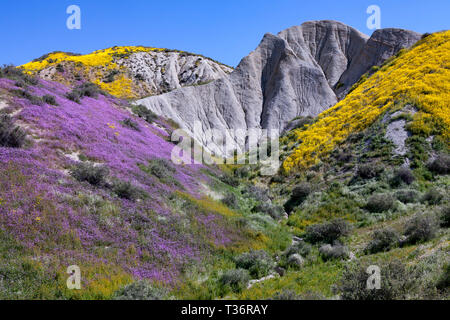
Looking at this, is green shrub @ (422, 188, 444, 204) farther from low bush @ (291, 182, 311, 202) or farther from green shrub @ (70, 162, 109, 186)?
green shrub @ (70, 162, 109, 186)

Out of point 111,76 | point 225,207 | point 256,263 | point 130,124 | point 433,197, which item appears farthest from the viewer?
point 111,76

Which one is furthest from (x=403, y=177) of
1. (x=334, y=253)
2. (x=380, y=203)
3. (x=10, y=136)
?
(x=10, y=136)

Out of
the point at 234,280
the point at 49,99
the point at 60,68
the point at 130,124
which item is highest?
the point at 60,68

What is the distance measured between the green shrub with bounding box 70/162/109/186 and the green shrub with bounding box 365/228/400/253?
11815 mm

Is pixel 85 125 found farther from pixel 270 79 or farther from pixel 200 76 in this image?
pixel 200 76

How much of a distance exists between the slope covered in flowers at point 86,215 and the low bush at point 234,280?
1413 mm

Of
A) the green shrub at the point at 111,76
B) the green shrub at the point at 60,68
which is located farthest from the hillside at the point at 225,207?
the green shrub at the point at 60,68

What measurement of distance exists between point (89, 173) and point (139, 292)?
689cm

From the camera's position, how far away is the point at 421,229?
10039 mm

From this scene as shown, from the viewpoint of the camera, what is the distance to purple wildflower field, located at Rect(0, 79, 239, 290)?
8438mm

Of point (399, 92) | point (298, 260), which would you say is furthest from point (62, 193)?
point (399, 92)

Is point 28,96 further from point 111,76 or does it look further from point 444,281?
point 111,76

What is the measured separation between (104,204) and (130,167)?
4632mm

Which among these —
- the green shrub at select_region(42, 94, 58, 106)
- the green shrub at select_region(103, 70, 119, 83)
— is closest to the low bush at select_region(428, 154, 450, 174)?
the green shrub at select_region(42, 94, 58, 106)
